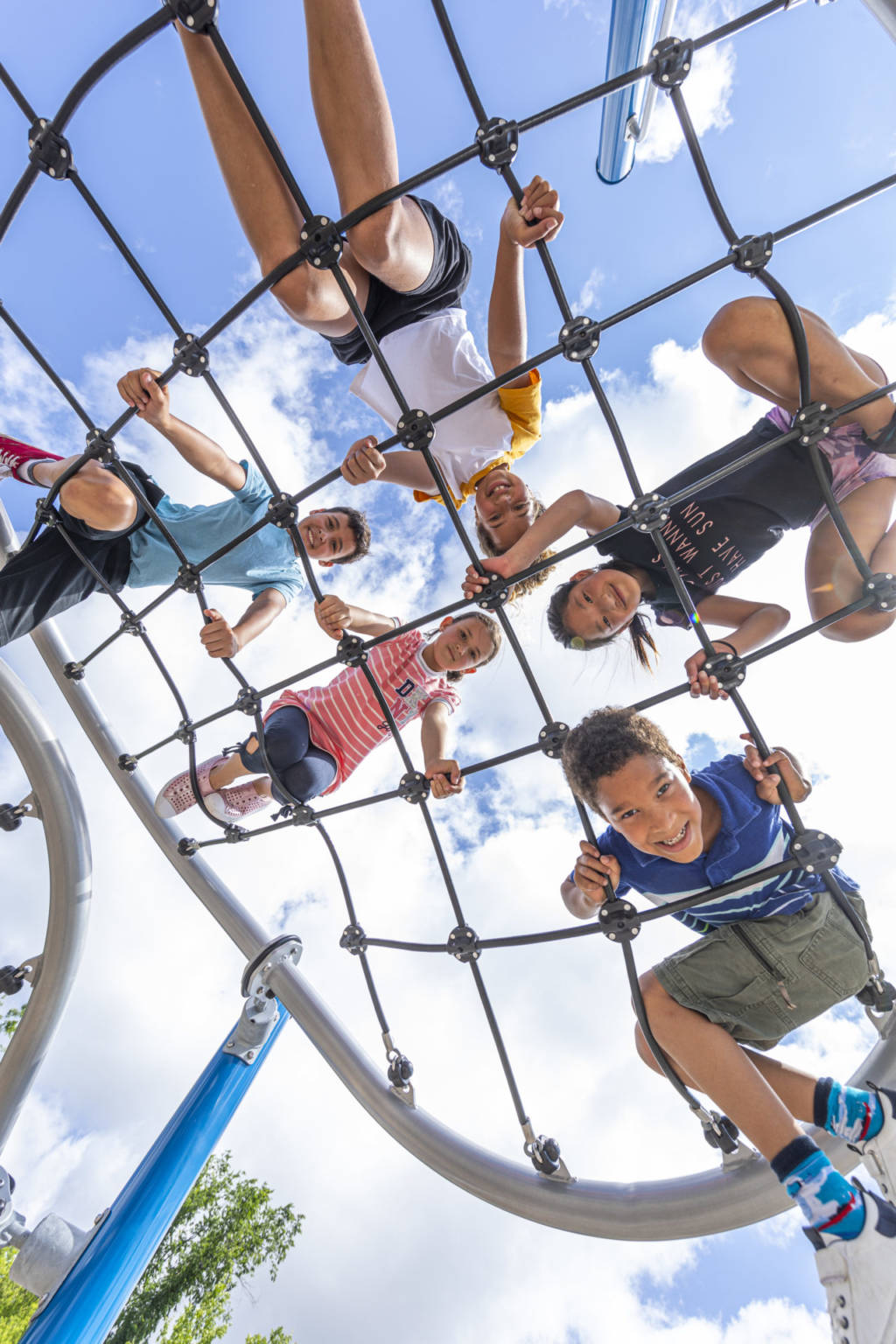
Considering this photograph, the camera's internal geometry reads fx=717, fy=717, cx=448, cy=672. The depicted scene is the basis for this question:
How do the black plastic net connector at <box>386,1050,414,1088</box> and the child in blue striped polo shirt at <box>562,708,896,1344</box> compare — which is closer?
the child in blue striped polo shirt at <box>562,708,896,1344</box>

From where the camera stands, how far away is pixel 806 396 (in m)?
0.83

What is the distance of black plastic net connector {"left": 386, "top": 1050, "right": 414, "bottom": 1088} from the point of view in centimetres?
132

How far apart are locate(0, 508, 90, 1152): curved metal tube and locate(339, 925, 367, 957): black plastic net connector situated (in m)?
0.63

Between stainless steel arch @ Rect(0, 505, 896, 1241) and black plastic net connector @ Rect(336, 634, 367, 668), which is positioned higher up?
black plastic net connector @ Rect(336, 634, 367, 668)

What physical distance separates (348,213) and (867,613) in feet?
2.72

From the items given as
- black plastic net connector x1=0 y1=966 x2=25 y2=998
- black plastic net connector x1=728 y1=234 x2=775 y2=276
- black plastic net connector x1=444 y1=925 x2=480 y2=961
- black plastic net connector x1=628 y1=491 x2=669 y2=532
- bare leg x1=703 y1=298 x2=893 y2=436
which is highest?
bare leg x1=703 y1=298 x2=893 y2=436

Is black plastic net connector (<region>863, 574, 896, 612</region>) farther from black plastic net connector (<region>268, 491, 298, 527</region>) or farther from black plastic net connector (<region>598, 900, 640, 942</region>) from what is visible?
black plastic net connector (<region>268, 491, 298, 527</region>)

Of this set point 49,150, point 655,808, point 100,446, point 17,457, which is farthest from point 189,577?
point 655,808

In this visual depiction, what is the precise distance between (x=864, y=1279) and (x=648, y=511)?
0.85 meters

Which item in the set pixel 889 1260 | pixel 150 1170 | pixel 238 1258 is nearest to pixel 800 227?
pixel 889 1260

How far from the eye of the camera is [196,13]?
2.34 feet

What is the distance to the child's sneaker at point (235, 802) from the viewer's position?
67.1 inches

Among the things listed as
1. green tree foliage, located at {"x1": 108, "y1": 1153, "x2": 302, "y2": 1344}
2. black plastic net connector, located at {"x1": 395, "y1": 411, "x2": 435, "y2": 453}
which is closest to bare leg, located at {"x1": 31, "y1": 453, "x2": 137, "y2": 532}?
black plastic net connector, located at {"x1": 395, "y1": 411, "x2": 435, "y2": 453}

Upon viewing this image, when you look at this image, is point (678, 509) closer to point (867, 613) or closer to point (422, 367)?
point (867, 613)
